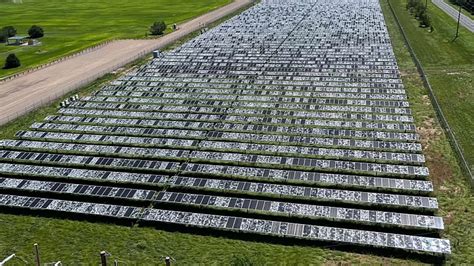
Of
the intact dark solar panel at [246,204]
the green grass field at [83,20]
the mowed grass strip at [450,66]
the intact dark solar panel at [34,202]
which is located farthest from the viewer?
the green grass field at [83,20]

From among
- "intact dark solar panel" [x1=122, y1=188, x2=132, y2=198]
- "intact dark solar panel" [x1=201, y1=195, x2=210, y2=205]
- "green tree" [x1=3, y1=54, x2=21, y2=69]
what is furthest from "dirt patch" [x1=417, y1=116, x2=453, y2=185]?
"green tree" [x1=3, y1=54, x2=21, y2=69]

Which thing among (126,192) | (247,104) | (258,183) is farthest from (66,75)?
(258,183)

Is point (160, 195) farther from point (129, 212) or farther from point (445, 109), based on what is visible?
point (445, 109)

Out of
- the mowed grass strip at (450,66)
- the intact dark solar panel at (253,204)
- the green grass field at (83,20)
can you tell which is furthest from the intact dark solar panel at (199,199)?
the green grass field at (83,20)

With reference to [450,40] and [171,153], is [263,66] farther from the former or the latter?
[450,40]

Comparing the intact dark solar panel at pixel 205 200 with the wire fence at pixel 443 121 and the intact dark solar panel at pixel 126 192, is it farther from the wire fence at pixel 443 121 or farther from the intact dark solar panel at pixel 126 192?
the wire fence at pixel 443 121

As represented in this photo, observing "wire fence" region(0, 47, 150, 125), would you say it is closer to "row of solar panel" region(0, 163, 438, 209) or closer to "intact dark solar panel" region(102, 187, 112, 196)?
"row of solar panel" region(0, 163, 438, 209)
